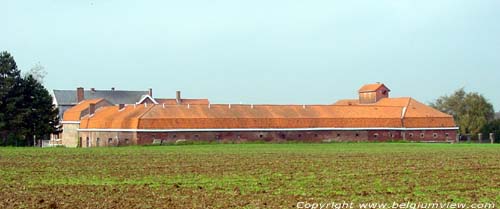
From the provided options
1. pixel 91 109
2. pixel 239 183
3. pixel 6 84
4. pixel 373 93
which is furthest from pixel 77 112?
pixel 239 183

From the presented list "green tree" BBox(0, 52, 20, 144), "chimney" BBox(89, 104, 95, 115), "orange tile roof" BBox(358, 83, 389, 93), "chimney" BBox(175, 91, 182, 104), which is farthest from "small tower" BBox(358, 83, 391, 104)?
"green tree" BBox(0, 52, 20, 144)

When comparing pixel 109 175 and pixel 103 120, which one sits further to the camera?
Result: pixel 103 120

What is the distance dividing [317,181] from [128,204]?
8.80 m

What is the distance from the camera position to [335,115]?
8775 centimetres

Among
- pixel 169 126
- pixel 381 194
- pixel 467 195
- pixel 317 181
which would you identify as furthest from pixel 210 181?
pixel 169 126

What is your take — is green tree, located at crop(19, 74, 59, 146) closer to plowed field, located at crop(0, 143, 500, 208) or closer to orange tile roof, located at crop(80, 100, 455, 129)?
orange tile roof, located at crop(80, 100, 455, 129)

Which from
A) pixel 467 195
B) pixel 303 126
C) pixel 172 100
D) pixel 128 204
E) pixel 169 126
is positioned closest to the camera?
pixel 128 204

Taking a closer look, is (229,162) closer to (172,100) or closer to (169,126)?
(169,126)

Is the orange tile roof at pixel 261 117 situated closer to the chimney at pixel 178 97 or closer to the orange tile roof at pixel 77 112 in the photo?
the orange tile roof at pixel 77 112

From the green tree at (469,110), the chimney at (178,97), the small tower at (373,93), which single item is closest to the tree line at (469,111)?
the green tree at (469,110)

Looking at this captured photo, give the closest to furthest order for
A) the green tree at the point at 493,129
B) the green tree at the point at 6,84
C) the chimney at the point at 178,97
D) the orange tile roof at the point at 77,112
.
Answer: the green tree at the point at 6,84 < the green tree at the point at 493,129 < the orange tile roof at the point at 77,112 < the chimney at the point at 178,97

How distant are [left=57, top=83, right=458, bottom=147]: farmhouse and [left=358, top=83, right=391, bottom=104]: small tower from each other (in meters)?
13.8

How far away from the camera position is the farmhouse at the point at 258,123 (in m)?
79.3

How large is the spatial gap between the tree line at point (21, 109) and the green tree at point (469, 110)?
185ft
